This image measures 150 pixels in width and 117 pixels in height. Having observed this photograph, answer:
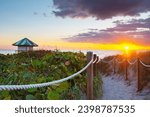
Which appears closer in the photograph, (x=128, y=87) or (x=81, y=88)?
(x=81, y=88)

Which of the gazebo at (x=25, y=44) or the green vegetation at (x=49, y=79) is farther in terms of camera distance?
the gazebo at (x=25, y=44)

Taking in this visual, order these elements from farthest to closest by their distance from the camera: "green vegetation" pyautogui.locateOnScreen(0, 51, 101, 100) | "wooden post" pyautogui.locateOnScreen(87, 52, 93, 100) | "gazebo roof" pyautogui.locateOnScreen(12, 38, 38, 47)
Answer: "gazebo roof" pyautogui.locateOnScreen(12, 38, 38, 47) < "wooden post" pyautogui.locateOnScreen(87, 52, 93, 100) < "green vegetation" pyautogui.locateOnScreen(0, 51, 101, 100)

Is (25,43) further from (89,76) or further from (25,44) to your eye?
(89,76)

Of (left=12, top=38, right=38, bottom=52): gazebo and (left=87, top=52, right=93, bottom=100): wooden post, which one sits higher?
(left=12, top=38, right=38, bottom=52): gazebo

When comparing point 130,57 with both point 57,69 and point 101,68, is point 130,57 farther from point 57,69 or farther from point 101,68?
point 57,69

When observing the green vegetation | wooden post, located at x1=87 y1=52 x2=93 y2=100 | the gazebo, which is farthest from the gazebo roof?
wooden post, located at x1=87 y1=52 x2=93 y2=100

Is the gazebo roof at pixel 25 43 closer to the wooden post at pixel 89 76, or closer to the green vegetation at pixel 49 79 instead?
the green vegetation at pixel 49 79

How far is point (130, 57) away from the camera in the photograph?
16.2m

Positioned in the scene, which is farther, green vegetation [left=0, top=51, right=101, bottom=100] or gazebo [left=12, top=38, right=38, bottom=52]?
gazebo [left=12, top=38, right=38, bottom=52]

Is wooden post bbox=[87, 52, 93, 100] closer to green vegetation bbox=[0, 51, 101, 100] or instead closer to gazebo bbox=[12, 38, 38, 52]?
green vegetation bbox=[0, 51, 101, 100]

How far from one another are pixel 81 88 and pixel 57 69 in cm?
67

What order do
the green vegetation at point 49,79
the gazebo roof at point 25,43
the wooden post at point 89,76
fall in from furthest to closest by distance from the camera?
the gazebo roof at point 25,43, the wooden post at point 89,76, the green vegetation at point 49,79

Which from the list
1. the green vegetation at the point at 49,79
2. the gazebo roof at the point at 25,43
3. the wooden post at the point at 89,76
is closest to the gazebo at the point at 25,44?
the gazebo roof at the point at 25,43

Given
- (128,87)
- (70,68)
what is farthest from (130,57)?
(70,68)
